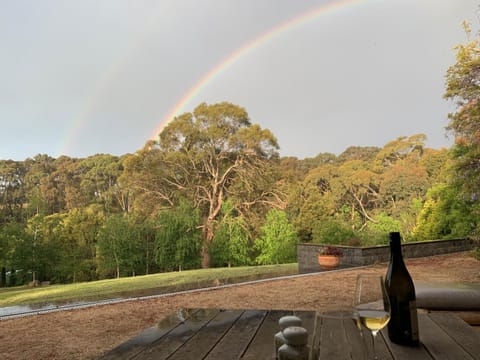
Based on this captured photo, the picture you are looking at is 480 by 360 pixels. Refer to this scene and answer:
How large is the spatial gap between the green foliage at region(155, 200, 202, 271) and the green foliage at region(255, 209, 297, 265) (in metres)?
2.44

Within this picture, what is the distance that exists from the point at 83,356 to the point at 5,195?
68.1ft

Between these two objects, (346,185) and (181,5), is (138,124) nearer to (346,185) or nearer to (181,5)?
(181,5)

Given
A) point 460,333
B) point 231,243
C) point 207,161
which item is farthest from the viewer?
point 207,161

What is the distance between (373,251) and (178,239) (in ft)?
24.6

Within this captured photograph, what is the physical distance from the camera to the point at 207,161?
14.5 metres

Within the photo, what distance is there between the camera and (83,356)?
262 cm

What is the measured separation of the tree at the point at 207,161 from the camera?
1397cm

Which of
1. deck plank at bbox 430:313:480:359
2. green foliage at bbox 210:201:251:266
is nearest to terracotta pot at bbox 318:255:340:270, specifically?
green foliage at bbox 210:201:251:266

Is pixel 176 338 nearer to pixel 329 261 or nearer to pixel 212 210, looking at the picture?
pixel 329 261

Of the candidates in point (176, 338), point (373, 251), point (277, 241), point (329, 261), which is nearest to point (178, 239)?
point (277, 241)

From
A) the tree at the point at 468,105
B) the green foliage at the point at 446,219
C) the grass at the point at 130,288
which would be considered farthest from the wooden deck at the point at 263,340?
the green foliage at the point at 446,219

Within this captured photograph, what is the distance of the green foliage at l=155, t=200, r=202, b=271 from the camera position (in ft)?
41.1

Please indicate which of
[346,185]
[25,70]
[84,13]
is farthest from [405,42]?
[25,70]

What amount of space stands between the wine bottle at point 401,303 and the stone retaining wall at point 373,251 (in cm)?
614
